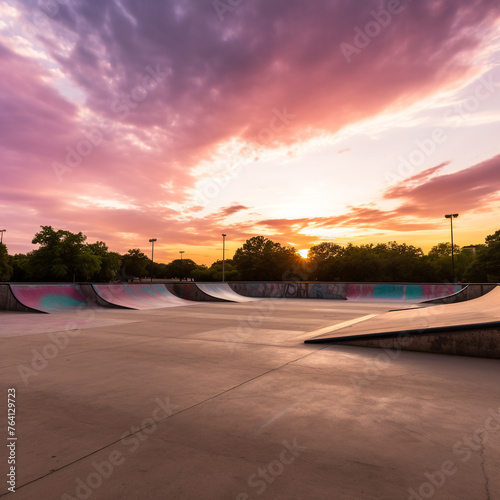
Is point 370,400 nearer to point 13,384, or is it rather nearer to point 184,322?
point 13,384

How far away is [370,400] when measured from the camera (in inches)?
163

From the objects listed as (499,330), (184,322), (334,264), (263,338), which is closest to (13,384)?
(263,338)

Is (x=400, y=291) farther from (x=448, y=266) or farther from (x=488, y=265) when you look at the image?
(x=448, y=266)

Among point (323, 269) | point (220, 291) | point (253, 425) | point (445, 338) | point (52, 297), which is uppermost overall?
point (323, 269)

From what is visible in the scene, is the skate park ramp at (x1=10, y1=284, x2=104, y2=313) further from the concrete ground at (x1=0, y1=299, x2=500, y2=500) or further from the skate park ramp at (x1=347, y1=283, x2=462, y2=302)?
the skate park ramp at (x1=347, y1=283, x2=462, y2=302)

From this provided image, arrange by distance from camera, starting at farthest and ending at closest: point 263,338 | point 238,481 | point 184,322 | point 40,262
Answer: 1. point 40,262
2. point 184,322
3. point 263,338
4. point 238,481

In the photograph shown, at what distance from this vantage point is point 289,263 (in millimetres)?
72000

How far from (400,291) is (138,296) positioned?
19024 millimetres

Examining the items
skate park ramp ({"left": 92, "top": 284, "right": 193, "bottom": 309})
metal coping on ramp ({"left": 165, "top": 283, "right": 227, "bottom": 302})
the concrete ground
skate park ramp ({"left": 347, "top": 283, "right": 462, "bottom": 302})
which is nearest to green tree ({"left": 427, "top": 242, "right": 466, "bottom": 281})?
skate park ramp ({"left": 347, "top": 283, "right": 462, "bottom": 302})

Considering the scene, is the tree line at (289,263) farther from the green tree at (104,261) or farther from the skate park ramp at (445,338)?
the skate park ramp at (445,338)

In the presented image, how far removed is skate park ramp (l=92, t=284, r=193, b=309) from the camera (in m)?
17.9

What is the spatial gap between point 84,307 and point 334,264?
56.2m

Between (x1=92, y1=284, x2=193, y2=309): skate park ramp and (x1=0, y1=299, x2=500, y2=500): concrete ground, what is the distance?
11.4 m

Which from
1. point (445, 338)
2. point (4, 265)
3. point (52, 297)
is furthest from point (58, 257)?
point (445, 338)
